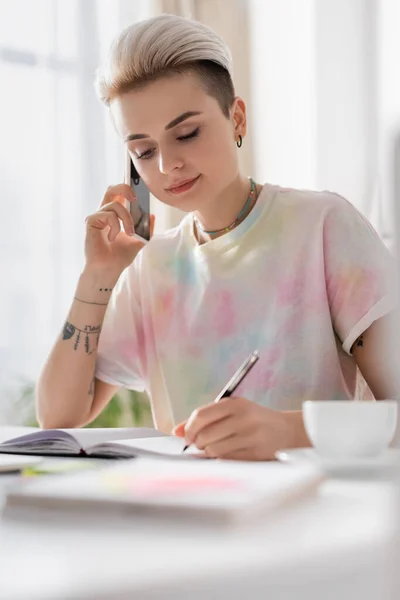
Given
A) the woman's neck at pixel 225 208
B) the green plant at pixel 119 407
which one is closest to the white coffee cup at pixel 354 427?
the woman's neck at pixel 225 208

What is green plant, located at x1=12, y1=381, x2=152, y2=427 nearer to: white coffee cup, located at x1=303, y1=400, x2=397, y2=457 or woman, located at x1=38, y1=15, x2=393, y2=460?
woman, located at x1=38, y1=15, x2=393, y2=460

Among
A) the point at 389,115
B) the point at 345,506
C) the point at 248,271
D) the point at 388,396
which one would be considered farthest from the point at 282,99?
the point at 345,506

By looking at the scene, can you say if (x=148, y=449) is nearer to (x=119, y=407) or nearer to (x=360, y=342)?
(x=360, y=342)

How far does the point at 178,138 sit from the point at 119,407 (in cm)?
190

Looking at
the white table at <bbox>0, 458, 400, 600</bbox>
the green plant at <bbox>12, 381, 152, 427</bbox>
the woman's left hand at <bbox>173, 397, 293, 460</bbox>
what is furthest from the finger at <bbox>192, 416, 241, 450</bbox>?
the green plant at <bbox>12, 381, 152, 427</bbox>

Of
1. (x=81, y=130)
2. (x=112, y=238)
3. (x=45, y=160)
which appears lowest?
(x=112, y=238)

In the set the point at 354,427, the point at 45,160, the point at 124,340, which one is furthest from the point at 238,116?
the point at 45,160

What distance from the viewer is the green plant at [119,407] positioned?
3109 millimetres

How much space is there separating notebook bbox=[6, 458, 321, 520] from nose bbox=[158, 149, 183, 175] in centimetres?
85

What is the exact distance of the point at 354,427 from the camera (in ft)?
2.79

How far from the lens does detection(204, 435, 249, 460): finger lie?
3.18 feet

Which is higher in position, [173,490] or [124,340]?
[173,490]

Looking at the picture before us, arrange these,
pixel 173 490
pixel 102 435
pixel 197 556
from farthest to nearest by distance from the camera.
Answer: pixel 102 435 → pixel 173 490 → pixel 197 556

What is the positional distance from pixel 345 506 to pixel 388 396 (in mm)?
876
